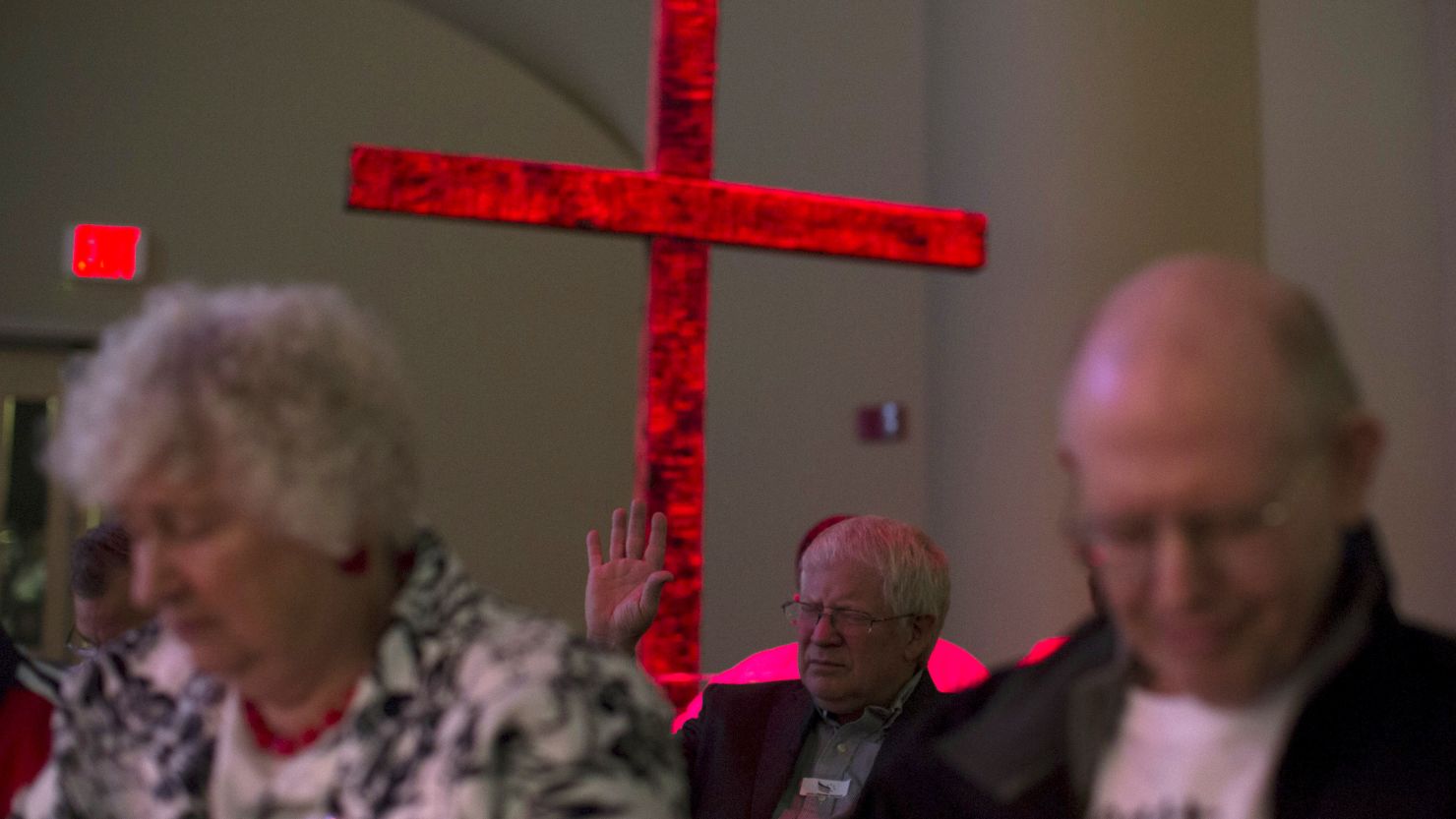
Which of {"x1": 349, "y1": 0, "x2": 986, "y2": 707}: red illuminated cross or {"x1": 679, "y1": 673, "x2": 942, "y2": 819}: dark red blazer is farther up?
{"x1": 349, "y1": 0, "x2": 986, "y2": 707}: red illuminated cross

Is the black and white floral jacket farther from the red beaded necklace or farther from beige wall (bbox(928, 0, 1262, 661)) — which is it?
beige wall (bbox(928, 0, 1262, 661))

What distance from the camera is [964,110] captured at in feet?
16.6

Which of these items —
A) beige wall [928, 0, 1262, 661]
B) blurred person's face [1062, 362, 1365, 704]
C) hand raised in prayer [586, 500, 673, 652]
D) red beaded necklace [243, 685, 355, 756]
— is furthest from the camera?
beige wall [928, 0, 1262, 661]

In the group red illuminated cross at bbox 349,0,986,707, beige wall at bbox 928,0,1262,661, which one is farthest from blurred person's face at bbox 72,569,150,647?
beige wall at bbox 928,0,1262,661

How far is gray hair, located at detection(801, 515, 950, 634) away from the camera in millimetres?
3033

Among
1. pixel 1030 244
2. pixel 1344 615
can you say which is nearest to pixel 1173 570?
pixel 1344 615

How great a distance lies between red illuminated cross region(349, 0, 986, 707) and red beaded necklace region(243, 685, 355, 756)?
1.44 m

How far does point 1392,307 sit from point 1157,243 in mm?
955

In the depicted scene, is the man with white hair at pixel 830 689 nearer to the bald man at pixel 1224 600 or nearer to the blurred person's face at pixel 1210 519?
the bald man at pixel 1224 600

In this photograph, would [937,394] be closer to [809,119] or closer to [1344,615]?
[809,119]

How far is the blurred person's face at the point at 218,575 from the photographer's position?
1479 mm

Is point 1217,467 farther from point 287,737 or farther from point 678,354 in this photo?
point 678,354

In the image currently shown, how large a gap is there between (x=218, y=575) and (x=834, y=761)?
5.71ft

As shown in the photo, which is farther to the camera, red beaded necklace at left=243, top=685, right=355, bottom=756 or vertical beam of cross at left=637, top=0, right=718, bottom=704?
vertical beam of cross at left=637, top=0, right=718, bottom=704
